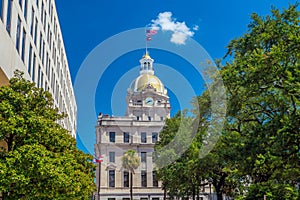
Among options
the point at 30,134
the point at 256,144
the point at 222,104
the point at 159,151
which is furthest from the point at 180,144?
the point at 30,134

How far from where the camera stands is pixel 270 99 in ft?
58.0

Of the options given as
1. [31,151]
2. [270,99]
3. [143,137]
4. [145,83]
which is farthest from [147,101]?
[31,151]

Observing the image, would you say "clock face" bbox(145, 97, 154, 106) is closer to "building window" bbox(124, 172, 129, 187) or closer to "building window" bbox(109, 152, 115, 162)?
"building window" bbox(109, 152, 115, 162)

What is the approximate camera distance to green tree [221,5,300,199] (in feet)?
51.8

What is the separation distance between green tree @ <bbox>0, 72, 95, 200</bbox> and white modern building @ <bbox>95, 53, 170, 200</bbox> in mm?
47768

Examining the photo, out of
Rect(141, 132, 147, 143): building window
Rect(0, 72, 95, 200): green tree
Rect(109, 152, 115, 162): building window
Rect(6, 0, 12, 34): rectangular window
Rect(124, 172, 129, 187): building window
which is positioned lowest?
Rect(0, 72, 95, 200): green tree

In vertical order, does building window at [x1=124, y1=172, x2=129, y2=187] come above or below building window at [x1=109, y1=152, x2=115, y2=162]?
below

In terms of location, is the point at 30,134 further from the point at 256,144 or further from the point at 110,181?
the point at 110,181

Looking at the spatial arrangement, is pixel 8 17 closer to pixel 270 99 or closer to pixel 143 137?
pixel 270 99

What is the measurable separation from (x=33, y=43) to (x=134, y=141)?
38861 millimetres

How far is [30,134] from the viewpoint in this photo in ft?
50.5

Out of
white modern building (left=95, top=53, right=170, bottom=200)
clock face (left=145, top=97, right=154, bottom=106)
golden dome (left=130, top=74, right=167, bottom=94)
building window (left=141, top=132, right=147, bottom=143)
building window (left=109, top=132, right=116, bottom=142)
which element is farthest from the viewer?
golden dome (left=130, top=74, right=167, bottom=94)

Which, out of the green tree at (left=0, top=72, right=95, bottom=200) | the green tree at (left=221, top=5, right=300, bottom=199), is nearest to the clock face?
the green tree at (left=221, top=5, right=300, bottom=199)

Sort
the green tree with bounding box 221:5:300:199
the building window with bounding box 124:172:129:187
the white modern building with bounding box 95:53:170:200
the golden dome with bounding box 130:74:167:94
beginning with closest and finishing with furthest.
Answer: the green tree with bounding box 221:5:300:199
the white modern building with bounding box 95:53:170:200
the building window with bounding box 124:172:129:187
the golden dome with bounding box 130:74:167:94
